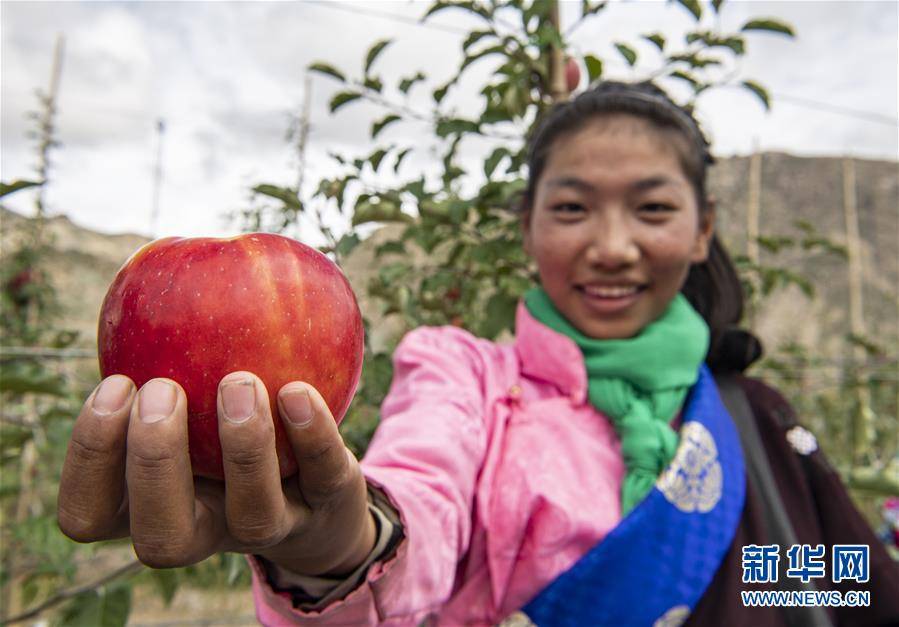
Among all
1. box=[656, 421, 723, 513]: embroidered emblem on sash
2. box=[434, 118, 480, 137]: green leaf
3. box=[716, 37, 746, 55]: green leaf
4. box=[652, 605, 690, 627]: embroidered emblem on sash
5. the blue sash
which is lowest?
box=[652, 605, 690, 627]: embroidered emblem on sash

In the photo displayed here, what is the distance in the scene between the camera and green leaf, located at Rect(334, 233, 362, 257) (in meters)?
1.07

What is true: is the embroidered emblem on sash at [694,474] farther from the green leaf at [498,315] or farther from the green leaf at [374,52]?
the green leaf at [374,52]

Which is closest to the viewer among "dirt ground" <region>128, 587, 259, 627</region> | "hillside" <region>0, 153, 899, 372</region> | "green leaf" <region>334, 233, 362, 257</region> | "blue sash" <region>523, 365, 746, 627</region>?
"blue sash" <region>523, 365, 746, 627</region>

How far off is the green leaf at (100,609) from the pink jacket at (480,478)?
0.47 m

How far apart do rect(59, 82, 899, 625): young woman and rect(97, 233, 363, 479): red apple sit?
7cm

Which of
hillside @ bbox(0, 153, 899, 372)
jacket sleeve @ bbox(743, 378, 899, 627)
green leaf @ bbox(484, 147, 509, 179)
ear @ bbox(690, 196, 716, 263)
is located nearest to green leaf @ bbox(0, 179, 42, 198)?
green leaf @ bbox(484, 147, 509, 179)

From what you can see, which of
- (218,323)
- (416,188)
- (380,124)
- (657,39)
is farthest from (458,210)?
(218,323)

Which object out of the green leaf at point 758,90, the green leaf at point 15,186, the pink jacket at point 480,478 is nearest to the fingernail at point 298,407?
the pink jacket at point 480,478

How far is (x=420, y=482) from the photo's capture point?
0.76m

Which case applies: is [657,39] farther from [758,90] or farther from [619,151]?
[619,151]

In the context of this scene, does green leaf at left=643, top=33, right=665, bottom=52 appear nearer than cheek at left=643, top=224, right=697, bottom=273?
No

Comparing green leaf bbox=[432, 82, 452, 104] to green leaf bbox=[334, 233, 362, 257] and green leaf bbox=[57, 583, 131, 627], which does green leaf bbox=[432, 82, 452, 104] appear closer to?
green leaf bbox=[334, 233, 362, 257]

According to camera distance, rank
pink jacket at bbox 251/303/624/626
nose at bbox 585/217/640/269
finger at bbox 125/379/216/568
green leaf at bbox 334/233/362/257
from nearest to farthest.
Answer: finger at bbox 125/379/216/568 → pink jacket at bbox 251/303/624/626 → nose at bbox 585/217/640/269 → green leaf at bbox 334/233/362/257

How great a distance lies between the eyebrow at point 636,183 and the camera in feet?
3.24
